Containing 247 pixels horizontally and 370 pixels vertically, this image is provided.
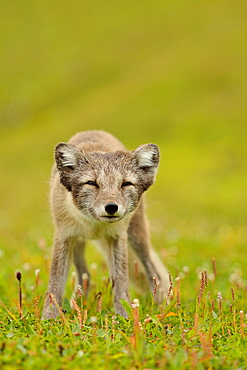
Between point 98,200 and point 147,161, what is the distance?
3.30 feet

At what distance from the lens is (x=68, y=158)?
6.41 metres

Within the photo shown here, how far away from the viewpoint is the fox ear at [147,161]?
6586 millimetres

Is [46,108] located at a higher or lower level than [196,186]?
higher

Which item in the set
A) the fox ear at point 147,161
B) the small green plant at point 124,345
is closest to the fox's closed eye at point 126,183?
the fox ear at point 147,161

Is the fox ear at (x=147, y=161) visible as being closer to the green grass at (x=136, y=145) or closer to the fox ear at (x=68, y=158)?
the fox ear at (x=68, y=158)

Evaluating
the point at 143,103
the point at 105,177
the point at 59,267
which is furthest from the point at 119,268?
the point at 143,103

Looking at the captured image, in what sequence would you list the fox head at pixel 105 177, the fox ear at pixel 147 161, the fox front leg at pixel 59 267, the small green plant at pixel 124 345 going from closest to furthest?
1. the small green plant at pixel 124 345
2. the fox head at pixel 105 177
3. the fox ear at pixel 147 161
4. the fox front leg at pixel 59 267

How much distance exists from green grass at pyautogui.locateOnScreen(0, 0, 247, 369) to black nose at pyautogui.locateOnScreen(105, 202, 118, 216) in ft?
3.77

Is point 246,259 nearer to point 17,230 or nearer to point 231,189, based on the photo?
point 17,230

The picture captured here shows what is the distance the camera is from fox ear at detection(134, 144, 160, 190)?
659cm

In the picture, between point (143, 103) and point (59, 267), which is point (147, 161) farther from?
point (143, 103)

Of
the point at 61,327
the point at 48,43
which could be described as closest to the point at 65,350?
the point at 61,327

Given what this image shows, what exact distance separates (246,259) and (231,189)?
61.7 ft

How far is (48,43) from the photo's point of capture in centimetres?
8019
